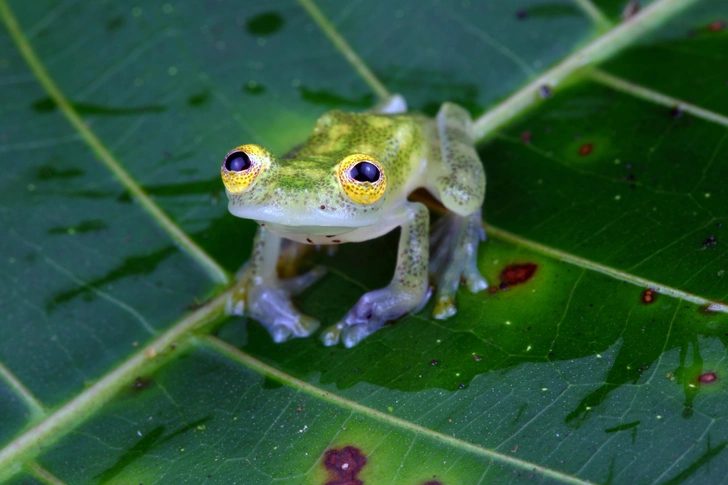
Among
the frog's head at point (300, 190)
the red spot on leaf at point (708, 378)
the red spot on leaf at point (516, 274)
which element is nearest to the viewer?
the red spot on leaf at point (708, 378)

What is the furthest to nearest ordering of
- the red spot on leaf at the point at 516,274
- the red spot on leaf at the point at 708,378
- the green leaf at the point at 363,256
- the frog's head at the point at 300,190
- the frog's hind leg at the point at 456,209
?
the frog's hind leg at the point at 456,209 → the red spot on leaf at the point at 516,274 → the frog's head at the point at 300,190 → the green leaf at the point at 363,256 → the red spot on leaf at the point at 708,378

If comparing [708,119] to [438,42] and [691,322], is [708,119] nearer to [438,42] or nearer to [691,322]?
[691,322]

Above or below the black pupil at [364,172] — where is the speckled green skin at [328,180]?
below

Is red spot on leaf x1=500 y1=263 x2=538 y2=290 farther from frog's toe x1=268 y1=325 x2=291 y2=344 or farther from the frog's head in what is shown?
frog's toe x1=268 y1=325 x2=291 y2=344

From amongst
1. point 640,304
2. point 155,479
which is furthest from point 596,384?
point 155,479

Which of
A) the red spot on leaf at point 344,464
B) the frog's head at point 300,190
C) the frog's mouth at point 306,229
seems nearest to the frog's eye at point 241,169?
the frog's head at point 300,190

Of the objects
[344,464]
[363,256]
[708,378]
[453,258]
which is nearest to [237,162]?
[363,256]

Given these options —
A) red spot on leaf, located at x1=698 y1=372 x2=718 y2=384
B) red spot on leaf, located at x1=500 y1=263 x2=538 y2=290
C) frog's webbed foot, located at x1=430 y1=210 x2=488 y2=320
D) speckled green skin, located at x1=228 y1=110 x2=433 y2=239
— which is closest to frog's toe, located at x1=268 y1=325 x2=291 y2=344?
speckled green skin, located at x1=228 y1=110 x2=433 y2=239

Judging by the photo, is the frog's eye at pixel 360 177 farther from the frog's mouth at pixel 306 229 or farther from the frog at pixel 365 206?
the frog's mouth at pixel 306 229

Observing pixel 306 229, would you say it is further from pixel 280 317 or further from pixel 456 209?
pixel 456 209

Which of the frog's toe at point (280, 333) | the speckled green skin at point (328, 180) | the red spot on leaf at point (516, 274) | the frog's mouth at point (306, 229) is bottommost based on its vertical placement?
the frog's toe at point (280, 333)
